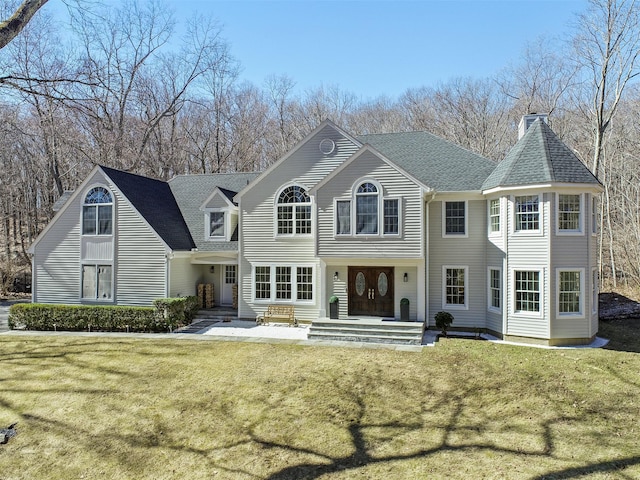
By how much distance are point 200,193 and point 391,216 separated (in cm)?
1218

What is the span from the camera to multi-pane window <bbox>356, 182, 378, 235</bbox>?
16.0 meters

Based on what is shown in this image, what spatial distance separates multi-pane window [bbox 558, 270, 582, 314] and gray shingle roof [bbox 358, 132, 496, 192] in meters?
4.59

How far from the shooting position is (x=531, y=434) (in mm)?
8297

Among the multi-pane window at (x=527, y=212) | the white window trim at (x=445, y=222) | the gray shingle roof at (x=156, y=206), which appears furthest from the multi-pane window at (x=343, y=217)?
the gray shingle roof at (x=156, y=206)

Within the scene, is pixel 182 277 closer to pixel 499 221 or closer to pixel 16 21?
pixel 16 21

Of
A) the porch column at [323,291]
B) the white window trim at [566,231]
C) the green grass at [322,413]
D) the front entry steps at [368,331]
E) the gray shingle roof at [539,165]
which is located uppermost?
A: the gray shingle roof at [539,165]

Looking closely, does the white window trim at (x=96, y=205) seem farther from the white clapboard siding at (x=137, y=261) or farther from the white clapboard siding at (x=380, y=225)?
the white clapboard siding at (x=380, y=225)

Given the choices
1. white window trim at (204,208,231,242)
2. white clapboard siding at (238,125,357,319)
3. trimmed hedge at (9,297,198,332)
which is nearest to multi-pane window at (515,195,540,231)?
white clapboard siding at (238,125,357,319)

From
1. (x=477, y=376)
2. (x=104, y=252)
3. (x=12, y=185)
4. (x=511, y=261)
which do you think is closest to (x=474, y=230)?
(x=511, y=261)

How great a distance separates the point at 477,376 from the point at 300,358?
17.4 ft

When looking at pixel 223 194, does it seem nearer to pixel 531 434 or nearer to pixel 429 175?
pixel 429 175

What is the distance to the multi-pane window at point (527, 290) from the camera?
47.4 feet

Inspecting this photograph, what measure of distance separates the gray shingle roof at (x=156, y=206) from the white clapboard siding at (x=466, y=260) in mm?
11660

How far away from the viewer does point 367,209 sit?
1609 cm
